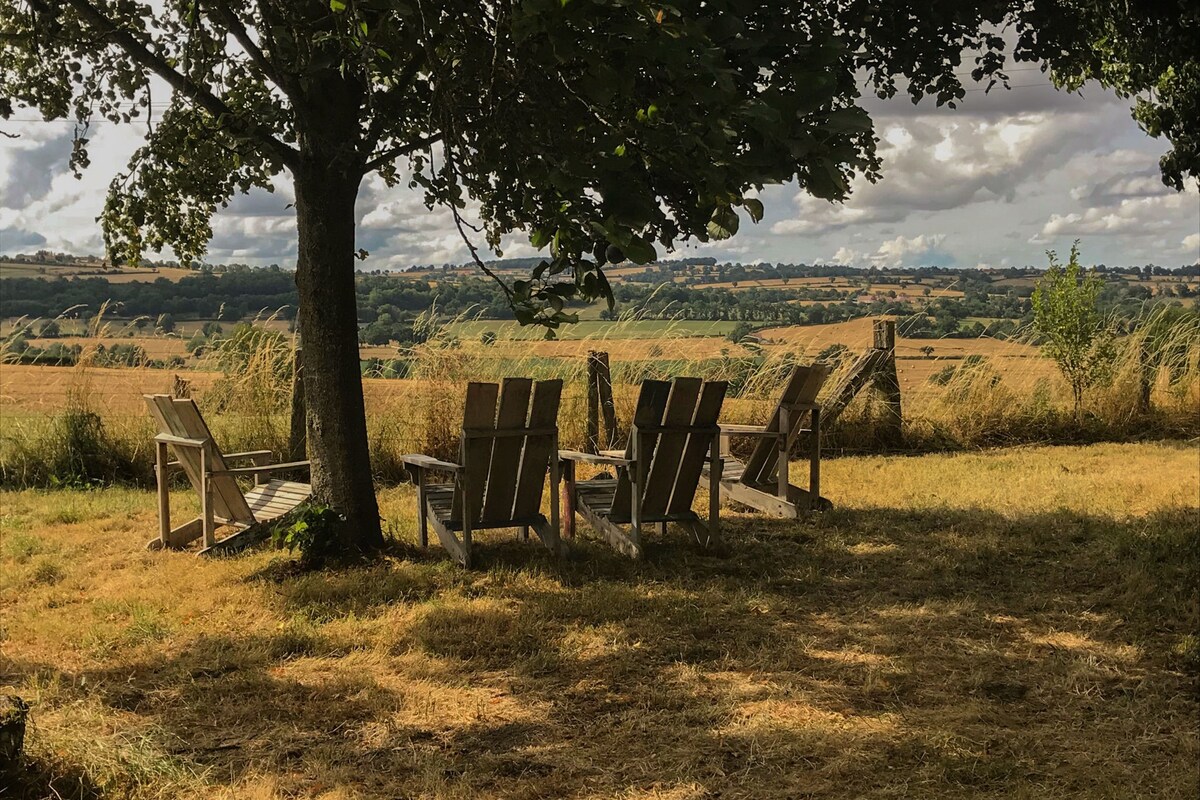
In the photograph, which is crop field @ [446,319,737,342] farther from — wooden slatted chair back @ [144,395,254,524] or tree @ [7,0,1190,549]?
wooden slatted chair back @ [144,395,254,524]

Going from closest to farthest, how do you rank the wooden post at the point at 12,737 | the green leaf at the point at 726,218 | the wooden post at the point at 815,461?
the wooden post at the point at 12,737
the green leaf at the point at 726,218
the wooden post at the point at 815,461

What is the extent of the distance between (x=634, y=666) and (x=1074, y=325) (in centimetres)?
873

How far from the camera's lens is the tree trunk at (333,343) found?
17.8 ft

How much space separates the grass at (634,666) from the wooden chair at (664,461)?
237mm

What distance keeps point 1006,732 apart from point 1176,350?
10.6 meters

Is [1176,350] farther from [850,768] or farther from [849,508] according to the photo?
[850,768]

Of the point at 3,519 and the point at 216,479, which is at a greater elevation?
the point at 216,479

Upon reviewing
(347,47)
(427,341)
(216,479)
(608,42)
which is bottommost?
(216,479)

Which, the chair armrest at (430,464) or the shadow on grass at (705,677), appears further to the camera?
the chair armrest at (430,464)

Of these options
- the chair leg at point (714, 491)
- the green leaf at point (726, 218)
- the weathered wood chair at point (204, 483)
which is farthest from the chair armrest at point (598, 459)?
the green leaf at point (726, 218)

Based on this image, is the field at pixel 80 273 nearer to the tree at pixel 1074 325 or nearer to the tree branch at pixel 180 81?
the tree branch at pixel 180 81

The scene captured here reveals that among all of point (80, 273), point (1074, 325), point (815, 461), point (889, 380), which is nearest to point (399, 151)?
point (815, 461)

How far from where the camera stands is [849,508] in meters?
7.14

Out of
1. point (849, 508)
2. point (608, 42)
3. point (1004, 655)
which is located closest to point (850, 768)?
point (1004, 655)
